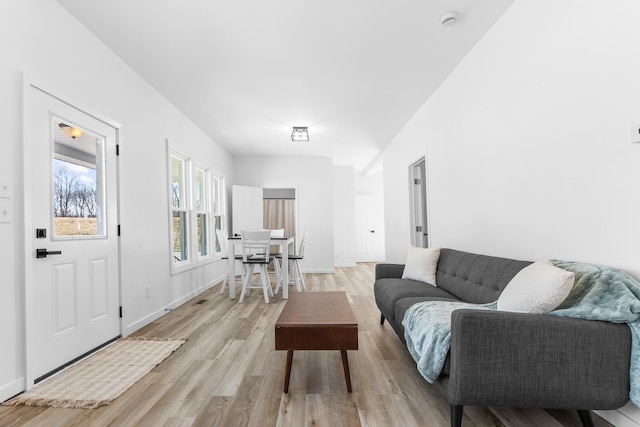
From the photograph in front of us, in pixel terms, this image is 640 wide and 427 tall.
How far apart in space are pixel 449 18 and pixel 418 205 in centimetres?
301

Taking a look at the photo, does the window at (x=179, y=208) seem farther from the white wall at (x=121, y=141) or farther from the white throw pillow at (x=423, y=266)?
the white throw pillow at (x=423, y=266)

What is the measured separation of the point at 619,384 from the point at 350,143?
18.1 ft

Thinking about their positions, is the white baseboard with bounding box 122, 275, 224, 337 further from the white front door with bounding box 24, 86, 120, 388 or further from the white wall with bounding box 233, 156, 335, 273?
the white wall with bounding box 233, 156, 335, 273

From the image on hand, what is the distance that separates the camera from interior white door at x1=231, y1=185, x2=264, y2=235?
22.9 ft

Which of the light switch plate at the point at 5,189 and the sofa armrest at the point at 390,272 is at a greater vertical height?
the light switch plate at the point at 5,189

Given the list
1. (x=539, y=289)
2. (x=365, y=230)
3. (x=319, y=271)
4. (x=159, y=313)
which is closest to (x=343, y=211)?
(x=365, y=230)

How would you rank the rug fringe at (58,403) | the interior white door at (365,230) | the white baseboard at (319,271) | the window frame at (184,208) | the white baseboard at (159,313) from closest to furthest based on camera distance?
1. the rug fringe at (58,403)
2. the white baseboard at (159,313)
3. the window frame at (184,208)
4. the white baseboard at (319,271)
5. the interior white door at (365,230)

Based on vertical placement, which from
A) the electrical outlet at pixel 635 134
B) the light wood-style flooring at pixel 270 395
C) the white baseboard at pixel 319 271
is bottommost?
the white baseboard at pixel 319 271

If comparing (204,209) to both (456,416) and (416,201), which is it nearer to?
(416,201)

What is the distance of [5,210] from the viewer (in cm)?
204

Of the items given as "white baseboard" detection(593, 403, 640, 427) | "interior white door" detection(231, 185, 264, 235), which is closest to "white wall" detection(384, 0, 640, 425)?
"white baseboard" detection(593, 403, 640, 427)

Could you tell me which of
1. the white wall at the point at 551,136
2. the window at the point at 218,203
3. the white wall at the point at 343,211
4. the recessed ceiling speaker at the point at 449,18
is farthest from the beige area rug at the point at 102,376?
the white wall at the point at 343,211

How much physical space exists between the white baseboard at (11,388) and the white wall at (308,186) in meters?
5.70

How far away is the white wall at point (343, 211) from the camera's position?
877 cm
